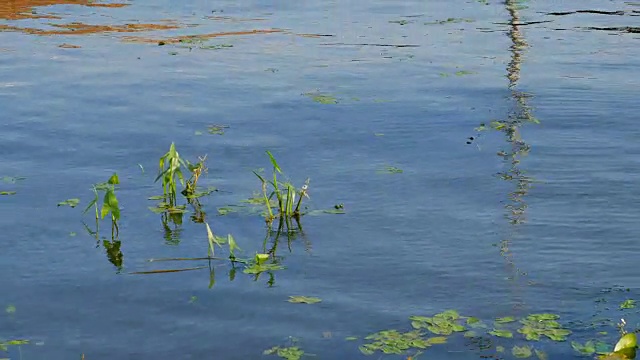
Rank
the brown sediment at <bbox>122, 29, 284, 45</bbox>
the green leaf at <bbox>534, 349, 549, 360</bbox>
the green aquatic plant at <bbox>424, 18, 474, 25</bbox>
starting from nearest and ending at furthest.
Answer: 1. the green leaf at <bbox>534, 349, 549, 360</bbox>
2. the brown sediment at <bbox>122, 29, 284, 45</bbox>
3. the green aquatic plant at <bbox>424, 18, 474, 25</bbox>

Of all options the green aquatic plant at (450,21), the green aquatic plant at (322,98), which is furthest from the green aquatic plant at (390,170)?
the green aquatic plant at (450,21)

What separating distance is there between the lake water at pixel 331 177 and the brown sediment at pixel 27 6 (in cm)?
135

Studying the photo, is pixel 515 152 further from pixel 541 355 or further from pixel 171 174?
pixel 541 355

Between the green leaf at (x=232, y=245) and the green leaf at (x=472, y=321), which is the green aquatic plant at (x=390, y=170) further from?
the green leaf at (x=472, y=321)

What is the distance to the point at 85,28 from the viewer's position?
14.3m

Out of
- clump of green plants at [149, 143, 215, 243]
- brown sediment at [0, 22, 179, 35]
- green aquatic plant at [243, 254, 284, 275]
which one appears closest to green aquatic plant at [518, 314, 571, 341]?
green aquatic plant at [243, 254, 284, 275]

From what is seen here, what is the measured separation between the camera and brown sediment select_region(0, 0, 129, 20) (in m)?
15.5

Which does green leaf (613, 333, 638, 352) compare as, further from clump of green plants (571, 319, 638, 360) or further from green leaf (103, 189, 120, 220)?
green leaf (103, 189, 120, 220)

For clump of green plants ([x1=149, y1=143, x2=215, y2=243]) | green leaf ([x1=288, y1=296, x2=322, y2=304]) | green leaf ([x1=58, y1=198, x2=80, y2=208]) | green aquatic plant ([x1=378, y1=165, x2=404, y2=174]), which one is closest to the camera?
green leaf ([x1=288, y1=296, x2=322, y2=304])

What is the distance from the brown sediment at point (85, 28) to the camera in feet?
45.9

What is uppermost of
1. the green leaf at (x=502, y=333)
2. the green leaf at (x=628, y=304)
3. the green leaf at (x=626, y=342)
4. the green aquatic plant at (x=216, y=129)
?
the green aquatic plant at (x=216, y=129)

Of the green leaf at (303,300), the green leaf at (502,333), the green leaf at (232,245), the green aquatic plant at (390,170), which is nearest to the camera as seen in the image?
the green leaf at (502,333)

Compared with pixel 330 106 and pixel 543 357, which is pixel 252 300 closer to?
pixel 543 357

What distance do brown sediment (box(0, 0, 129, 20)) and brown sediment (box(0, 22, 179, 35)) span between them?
3.11ft
